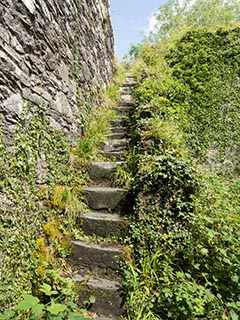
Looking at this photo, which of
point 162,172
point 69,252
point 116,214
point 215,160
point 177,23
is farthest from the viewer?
point 177,23

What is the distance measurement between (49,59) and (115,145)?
1.77 meters

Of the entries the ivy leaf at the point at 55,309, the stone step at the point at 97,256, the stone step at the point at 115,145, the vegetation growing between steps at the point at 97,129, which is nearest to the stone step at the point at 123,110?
the vegetation growing between steps at the point at 97,129

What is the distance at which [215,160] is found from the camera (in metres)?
5.53

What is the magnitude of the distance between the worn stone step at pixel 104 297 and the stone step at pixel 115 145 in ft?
7.01

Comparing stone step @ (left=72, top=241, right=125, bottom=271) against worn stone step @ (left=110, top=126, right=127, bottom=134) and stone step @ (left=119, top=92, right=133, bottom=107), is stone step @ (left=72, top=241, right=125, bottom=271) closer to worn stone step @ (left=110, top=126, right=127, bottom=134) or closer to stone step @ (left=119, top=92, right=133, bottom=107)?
worn stone step @ (left=110, top=126, right=127, bottom=134)

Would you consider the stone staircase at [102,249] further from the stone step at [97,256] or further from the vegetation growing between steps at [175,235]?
the vegetation growing between steps at [175,235]

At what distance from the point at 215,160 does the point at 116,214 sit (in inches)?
129

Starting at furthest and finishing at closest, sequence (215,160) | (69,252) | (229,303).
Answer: (215,160) < (69,252) < (229,303)

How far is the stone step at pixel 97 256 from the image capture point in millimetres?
2547

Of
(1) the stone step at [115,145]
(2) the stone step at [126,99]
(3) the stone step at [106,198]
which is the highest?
(2) the stone step at [126,99]

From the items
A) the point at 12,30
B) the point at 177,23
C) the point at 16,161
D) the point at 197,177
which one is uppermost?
the point at 177,23

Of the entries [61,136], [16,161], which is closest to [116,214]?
[61,136]

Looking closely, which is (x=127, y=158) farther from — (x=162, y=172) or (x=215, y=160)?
(x=215, y=160)

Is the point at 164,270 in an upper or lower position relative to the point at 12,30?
lower
